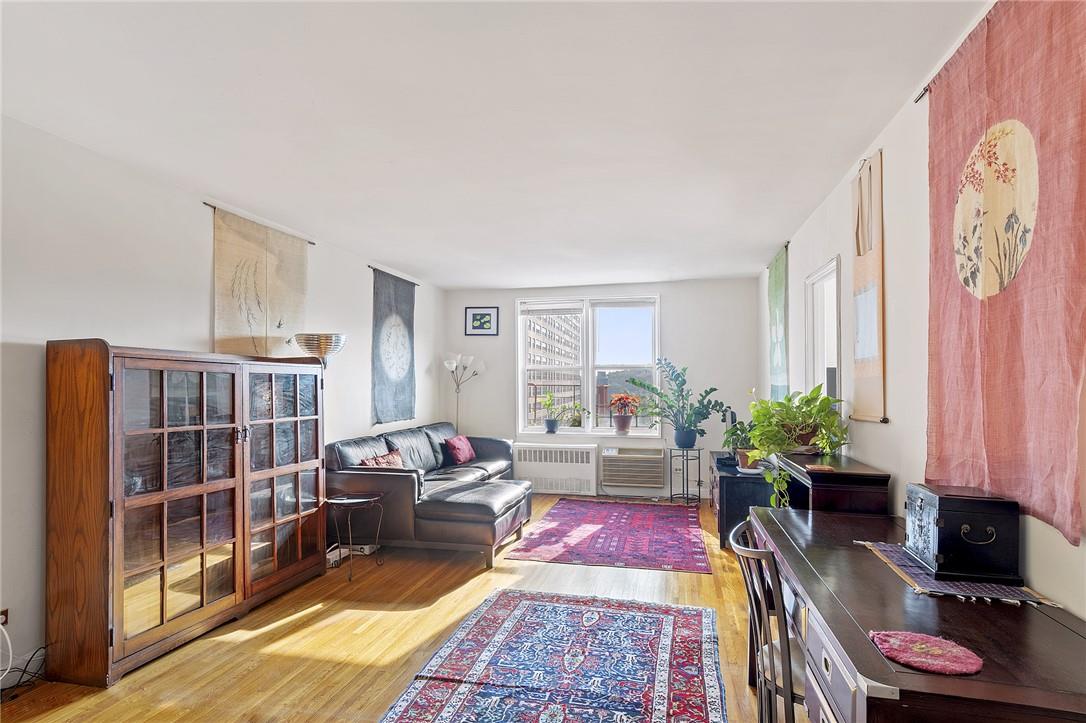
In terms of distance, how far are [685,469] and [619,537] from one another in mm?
1755

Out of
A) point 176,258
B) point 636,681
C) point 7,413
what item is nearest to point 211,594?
point 7,413

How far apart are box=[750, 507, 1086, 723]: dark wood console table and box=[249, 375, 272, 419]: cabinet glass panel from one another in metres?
2.93

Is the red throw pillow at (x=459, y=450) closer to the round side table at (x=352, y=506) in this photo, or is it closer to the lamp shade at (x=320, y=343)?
the round side table at (x=352, y=506)

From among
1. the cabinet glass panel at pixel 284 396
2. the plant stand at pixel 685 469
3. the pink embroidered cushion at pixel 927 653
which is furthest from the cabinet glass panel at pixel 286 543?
the plant stand at pixel 685 469

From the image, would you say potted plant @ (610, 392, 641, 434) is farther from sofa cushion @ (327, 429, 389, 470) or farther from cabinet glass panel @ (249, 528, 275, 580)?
cabinet glass panel @ (249, 528, 275, 580)

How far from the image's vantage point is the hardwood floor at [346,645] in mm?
2354

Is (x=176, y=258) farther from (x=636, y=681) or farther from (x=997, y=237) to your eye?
(x=997, y=237)

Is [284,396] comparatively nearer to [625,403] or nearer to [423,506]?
[423,506]

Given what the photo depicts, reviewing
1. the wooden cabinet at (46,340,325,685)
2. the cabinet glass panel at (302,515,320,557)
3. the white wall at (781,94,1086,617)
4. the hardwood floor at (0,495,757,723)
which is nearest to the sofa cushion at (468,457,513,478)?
the hardwood floor at (0,495,757,723)

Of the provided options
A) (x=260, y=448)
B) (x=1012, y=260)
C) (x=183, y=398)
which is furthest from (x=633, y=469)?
(x=1012, y=260)

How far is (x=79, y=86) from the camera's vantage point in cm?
218

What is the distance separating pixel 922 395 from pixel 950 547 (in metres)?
0.78

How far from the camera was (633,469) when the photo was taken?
6.45m

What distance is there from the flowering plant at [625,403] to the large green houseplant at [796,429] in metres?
3.72
